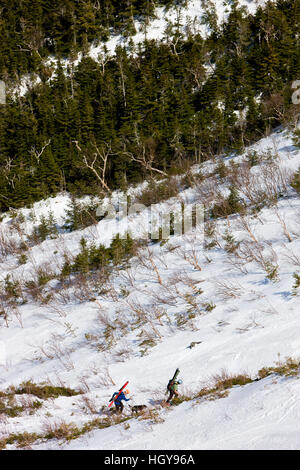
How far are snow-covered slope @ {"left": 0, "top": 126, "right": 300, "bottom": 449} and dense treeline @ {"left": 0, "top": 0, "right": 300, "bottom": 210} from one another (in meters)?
7.87

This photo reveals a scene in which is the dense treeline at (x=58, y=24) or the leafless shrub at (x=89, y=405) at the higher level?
the dense treeline at (x=58, y=24)

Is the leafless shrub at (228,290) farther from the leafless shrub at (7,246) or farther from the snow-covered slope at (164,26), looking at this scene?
the snow-covered slope at (164,26)

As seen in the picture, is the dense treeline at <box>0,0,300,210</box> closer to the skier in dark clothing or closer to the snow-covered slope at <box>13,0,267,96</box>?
the snow-covered slope at <box>13,0,267,96</box>

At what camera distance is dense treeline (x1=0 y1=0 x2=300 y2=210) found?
37.0 meters

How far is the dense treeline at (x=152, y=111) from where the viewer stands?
121 ft

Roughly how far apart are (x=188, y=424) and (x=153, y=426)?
1.21 m

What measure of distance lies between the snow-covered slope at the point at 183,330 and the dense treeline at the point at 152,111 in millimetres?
7867

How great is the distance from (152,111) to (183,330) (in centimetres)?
3110

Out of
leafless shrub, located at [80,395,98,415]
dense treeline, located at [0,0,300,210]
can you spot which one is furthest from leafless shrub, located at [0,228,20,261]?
leafless shrub, located at [80,395,98,415]

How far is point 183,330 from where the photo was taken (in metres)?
16.3

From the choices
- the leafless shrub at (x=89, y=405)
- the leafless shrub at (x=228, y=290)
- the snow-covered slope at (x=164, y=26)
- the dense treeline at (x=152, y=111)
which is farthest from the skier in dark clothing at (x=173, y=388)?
the snow-covered slope at (x=164, y=26)

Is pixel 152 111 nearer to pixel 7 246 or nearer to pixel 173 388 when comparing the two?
pixel 7 246

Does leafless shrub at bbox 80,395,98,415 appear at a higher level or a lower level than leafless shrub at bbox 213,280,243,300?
lower
